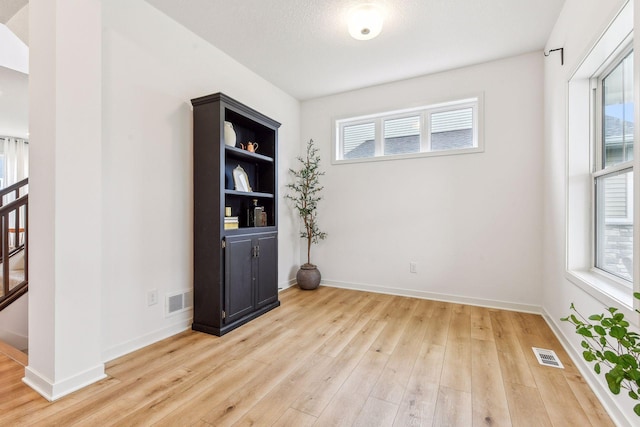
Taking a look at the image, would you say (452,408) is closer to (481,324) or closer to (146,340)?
(481,324)

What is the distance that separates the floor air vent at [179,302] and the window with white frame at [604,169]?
9.63 feet

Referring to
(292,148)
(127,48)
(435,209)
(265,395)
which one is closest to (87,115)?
(127,48)

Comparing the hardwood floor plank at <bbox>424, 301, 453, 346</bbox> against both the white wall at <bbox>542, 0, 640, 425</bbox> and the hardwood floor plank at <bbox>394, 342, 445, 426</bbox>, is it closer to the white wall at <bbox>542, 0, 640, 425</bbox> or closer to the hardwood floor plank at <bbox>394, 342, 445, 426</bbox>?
the hardwood floor plank at <bbox>394, 342, 445, 426</bbox>

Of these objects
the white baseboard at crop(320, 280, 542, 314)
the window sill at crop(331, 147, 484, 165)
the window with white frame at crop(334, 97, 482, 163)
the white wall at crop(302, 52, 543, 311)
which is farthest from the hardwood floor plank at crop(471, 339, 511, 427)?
the window with white frame at crop(334, 97, 482, 163)

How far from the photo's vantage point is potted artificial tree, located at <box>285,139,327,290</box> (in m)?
4.10

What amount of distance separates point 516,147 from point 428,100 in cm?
111

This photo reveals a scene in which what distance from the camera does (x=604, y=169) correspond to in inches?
76.5

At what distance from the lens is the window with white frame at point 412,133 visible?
341 centimetres

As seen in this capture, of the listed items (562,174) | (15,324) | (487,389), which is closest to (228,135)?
(15,324)

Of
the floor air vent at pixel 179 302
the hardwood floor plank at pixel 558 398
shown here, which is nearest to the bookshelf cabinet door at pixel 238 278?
the floor air vent at pixel 179 302

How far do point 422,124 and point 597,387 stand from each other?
9.52 ft

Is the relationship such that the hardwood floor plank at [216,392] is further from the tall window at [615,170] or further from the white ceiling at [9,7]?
the white ceiling at [9,7]

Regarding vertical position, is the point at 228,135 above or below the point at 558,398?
above

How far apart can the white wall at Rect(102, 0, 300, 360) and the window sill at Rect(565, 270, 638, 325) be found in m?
2.92
